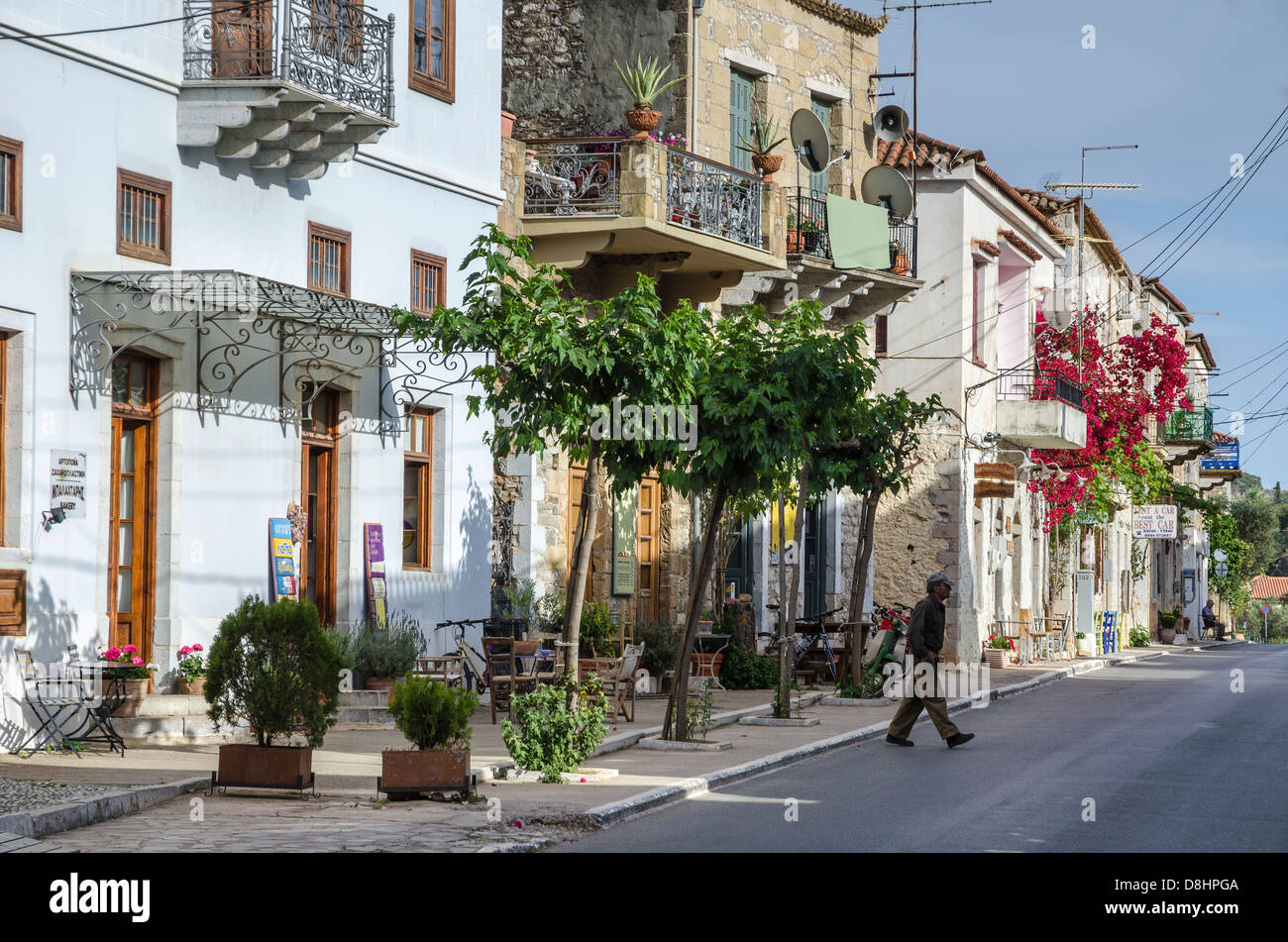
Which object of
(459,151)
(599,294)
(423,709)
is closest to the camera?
(423,709)

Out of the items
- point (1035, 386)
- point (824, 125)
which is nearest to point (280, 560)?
point (824, 125)

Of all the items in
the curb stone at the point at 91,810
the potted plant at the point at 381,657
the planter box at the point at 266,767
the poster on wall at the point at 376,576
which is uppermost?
the poster on wall at the point at 376,576

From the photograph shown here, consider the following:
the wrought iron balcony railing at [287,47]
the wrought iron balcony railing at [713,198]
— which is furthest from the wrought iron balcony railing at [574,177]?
the wrought iron balcony railing at [287,47]

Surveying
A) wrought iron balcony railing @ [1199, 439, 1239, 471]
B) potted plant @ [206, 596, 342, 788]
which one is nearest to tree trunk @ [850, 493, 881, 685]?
potted plant @ [206, 596, 342, 788]

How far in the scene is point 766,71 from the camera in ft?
87.3

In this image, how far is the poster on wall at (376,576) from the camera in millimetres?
18844

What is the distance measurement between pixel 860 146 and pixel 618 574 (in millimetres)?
9793

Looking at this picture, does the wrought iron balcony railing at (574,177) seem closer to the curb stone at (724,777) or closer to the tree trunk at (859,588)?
the tree trunk at (859,588)

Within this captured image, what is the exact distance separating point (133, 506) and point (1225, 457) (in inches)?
2297

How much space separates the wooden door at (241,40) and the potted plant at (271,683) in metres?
6.09

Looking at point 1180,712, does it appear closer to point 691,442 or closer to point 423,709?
point 691,442

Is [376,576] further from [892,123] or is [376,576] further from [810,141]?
[892,123]

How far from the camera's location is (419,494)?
2028 cm

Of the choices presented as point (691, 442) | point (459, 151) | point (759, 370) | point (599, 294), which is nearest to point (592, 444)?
point (691, 442)
